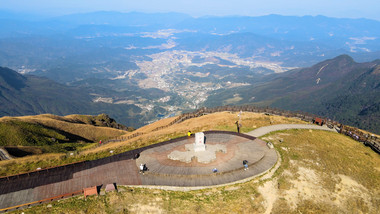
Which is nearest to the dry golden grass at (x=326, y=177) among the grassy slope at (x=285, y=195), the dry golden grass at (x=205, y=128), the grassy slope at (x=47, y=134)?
the grassy slope at (x=285, y=195)

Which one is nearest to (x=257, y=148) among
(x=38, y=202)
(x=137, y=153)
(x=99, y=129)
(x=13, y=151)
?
(x=137, y=153)

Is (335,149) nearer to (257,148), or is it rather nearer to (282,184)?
(257,148)

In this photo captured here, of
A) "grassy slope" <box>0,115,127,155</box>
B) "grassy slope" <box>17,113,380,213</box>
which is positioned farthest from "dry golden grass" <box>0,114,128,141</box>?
"grassy slope" <box>17,113,380,213</box>

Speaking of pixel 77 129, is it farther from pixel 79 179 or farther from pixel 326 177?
pixel 326 177

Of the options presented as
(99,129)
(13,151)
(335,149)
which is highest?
(335,149)

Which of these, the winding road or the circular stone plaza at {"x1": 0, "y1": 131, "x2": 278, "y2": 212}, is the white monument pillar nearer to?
the circular stone plaza at {"x1": 0, "y1": 131, "x2": 278, "y2": 212}

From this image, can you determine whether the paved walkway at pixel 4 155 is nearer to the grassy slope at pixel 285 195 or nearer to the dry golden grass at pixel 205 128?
the dry golden grass at pixel 205 128
